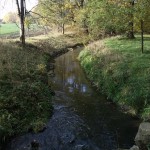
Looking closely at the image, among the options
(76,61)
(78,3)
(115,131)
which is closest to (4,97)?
(115,131)

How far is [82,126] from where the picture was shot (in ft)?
54.1

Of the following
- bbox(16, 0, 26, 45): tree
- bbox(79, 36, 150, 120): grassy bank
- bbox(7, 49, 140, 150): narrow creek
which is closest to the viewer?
bbox(7, 49, 140, 150): narrow creek

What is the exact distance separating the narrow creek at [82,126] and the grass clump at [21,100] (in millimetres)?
588

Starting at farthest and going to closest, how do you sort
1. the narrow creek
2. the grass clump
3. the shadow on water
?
the grass clump
the shadow on water
the narrow creek

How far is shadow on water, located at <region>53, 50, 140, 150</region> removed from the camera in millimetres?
15020

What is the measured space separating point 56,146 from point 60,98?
299 inches

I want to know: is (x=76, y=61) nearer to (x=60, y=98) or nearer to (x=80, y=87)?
(x=80, y=87)

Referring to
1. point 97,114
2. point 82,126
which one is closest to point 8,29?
point 97,114

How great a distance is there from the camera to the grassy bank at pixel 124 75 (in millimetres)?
18250

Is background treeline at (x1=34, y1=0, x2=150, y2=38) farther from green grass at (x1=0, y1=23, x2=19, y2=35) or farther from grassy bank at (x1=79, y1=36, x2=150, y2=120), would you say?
green grass at (x1=0, y1=23, x2=19, y2=35)

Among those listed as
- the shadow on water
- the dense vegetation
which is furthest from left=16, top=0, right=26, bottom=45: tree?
the shadow on water

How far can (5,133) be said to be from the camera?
14484mm

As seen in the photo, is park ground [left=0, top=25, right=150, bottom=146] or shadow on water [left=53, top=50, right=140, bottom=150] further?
park ground [left=0, top=25, right=150, bottom=146]

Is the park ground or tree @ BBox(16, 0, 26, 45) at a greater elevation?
tree @ BBox(16, 0, 26, 45)
